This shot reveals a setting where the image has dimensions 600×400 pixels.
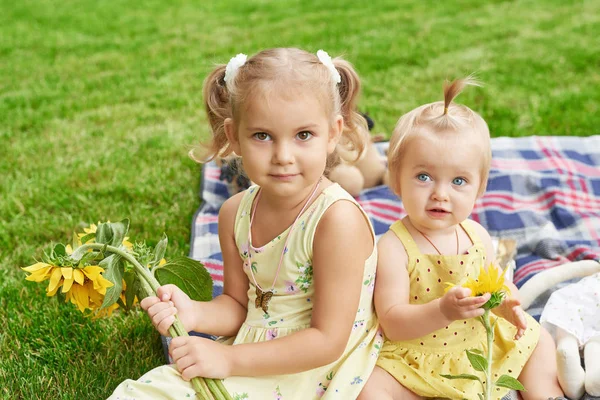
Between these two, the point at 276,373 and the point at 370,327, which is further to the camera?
the point at 370,327

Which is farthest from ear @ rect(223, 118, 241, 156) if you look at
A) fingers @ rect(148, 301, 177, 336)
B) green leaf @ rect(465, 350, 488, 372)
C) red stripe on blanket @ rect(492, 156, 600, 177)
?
red stripe on blanket @ rect(492, 156, 600, 177)

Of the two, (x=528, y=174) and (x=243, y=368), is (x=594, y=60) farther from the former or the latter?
(x=243, y=368)

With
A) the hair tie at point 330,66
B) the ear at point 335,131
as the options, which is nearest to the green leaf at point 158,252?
the ear at point 335,131

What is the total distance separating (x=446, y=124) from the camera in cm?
189

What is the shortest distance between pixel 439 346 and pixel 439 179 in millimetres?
468

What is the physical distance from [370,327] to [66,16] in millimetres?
6651

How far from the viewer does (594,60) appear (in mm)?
5113

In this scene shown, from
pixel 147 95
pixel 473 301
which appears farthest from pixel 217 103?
pixel 147 95

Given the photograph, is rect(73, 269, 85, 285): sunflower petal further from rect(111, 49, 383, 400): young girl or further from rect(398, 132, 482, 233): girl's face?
rect(398, 132, 482, 233): girl's face

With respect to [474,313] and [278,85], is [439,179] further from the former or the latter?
[278,85]

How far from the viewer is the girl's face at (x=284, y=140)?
64.1 inches

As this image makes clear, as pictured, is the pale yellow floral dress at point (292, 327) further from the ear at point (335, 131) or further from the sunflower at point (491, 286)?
the sunflower at point (491, 286)

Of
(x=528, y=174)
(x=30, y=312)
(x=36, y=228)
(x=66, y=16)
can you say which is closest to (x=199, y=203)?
(x=36, y=228)

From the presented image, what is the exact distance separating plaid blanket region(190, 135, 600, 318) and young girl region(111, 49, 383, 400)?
680 mm
